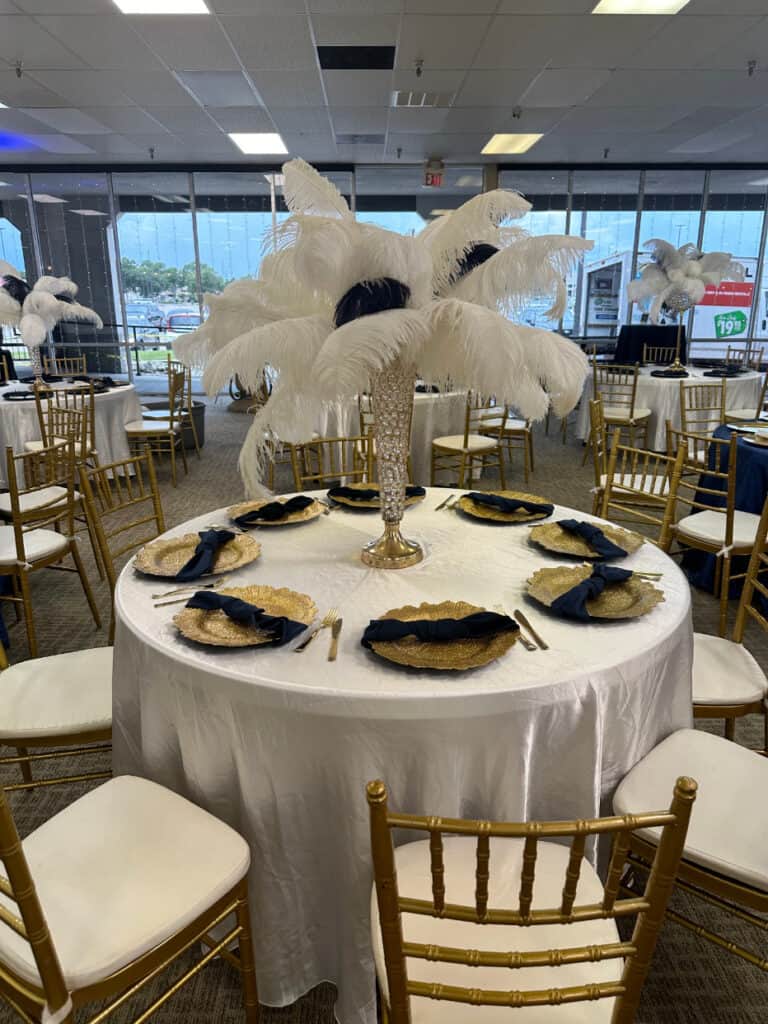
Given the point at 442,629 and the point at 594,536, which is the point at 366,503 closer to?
the point at 594,536

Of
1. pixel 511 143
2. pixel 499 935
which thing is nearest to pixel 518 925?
pixel 499 935

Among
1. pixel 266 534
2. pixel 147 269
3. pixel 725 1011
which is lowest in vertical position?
pixel 725 1011

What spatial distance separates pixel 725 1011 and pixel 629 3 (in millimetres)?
5105

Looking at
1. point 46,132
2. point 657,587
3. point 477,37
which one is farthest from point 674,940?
point 46,132

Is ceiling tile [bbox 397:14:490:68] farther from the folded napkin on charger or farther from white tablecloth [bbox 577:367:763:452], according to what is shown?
the folded napkin on charger

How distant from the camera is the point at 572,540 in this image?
1.98 meters

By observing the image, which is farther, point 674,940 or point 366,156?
point 366,156

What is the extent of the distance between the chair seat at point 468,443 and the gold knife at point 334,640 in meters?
3.57

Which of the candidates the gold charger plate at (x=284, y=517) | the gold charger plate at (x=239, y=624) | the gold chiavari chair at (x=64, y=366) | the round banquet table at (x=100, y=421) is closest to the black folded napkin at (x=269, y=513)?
the gold charger plate at (x=284, y=517)

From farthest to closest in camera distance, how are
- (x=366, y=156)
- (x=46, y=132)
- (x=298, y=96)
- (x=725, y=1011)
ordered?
(x=366, y=156) < (x=46, y=132) < (x=298, y=96) < (x=725, y=1011)

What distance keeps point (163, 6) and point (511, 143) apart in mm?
4951

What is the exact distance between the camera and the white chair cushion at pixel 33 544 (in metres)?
2.87

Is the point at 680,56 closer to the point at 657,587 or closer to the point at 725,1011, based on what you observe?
the point at 657,587

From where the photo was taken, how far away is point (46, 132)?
24.1ft
